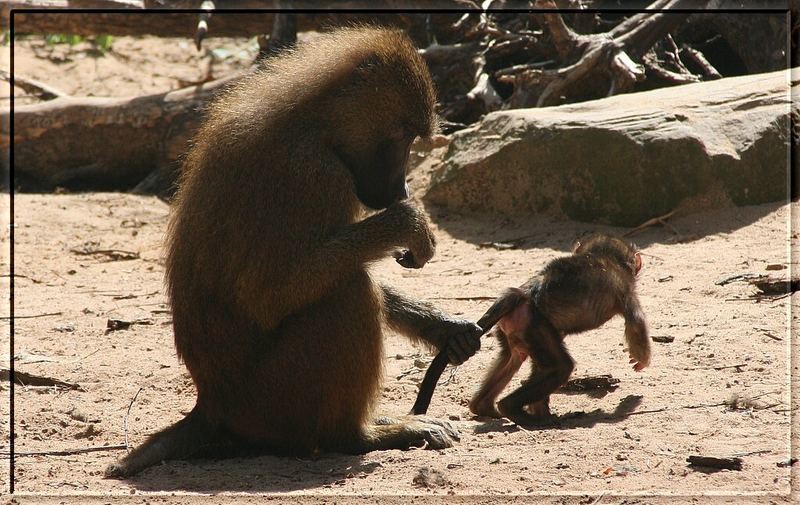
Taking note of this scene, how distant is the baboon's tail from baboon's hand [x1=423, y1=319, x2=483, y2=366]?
1.15m

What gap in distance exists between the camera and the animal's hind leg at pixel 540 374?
14.9 feet

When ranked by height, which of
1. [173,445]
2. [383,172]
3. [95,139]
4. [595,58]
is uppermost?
[595,58]

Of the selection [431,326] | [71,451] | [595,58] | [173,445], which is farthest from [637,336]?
[595,58]

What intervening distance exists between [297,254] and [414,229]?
1.90 feet

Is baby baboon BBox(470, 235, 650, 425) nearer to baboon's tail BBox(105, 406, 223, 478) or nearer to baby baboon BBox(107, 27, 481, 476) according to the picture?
baby baboon BBox(107, 27, 481, 476)

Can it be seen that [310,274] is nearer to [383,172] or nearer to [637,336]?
[383,172]

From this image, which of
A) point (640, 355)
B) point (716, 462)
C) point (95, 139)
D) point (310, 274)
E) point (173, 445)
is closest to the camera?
point (716, 462)

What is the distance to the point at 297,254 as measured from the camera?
4.19 meters

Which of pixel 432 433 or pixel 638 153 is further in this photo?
pixel 638 153

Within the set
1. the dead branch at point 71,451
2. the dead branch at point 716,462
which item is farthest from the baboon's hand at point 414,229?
the dead branch at point 71,451

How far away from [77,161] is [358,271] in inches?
250

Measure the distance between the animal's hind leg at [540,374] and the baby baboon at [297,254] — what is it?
34 cm

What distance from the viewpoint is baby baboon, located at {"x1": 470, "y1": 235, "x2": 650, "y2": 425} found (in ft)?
15.0

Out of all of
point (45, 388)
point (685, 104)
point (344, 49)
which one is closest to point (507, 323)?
point (344, 49)
